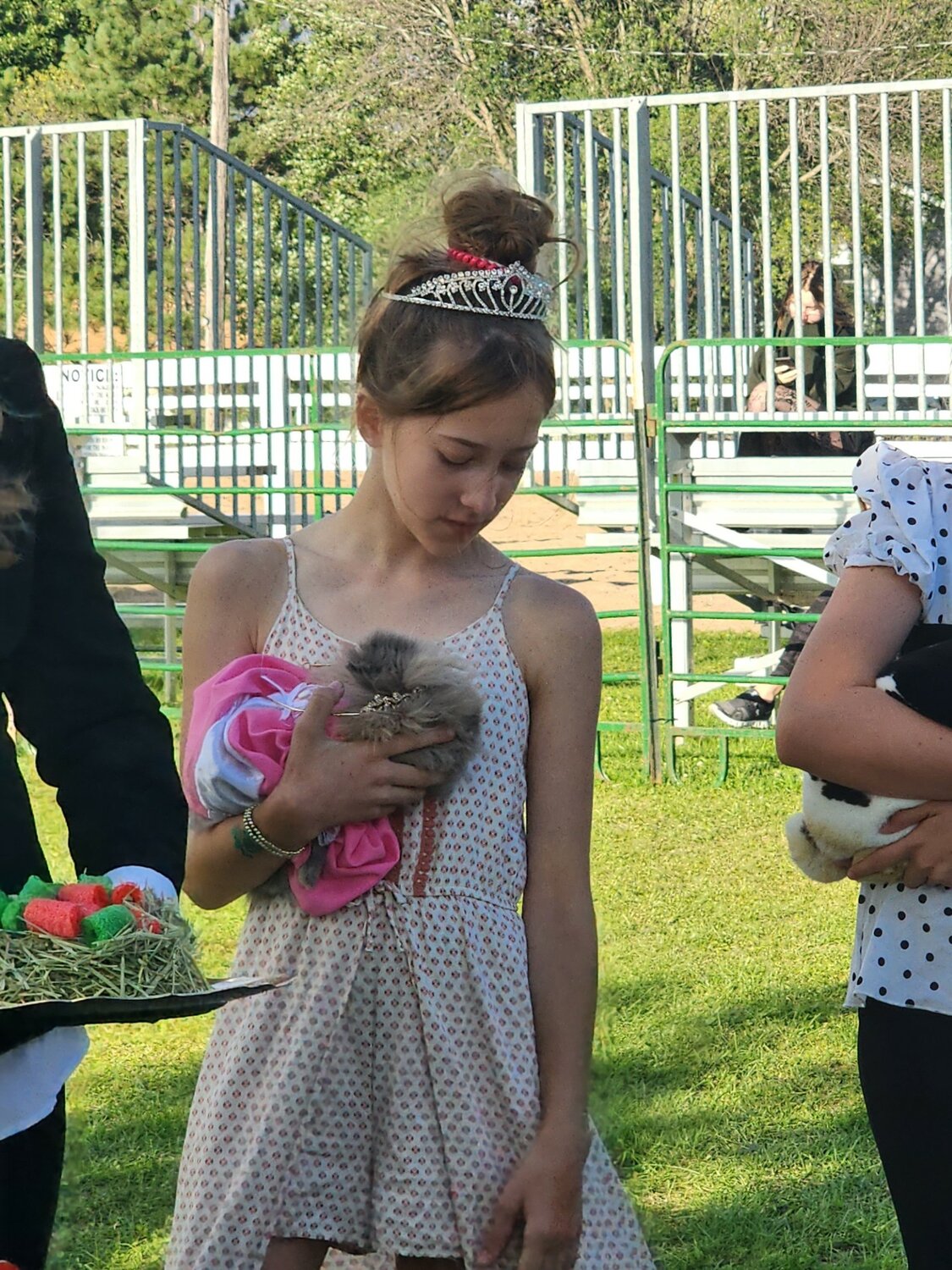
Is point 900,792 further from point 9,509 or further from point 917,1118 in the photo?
point 9,509

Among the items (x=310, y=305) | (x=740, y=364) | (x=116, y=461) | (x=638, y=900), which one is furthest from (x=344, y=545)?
(x=310, y=305)

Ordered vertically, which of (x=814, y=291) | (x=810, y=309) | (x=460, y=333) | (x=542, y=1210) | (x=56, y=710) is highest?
(x=814, y=291)

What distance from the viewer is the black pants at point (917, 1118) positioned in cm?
196

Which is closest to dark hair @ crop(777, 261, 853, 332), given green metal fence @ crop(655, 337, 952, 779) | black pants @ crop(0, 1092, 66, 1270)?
green metal fence @ crop(655, 337, 952, 779)

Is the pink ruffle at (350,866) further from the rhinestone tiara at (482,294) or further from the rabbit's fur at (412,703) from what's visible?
the rhinestone tiara at (482,294)

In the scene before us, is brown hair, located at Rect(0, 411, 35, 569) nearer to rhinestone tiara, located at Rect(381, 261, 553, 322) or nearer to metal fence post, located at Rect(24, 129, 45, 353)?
rhinestone tiara, located at Rect(381, 261, 553, 322)

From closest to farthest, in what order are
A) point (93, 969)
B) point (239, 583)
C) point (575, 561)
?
point (93, 969)
point (239, 583)
point (575, 561)

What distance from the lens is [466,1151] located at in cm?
189

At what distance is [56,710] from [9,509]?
0.66 feet

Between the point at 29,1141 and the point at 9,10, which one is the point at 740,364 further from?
the point at 9,10

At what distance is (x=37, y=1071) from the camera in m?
1.47

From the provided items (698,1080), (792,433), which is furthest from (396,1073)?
(792,433)

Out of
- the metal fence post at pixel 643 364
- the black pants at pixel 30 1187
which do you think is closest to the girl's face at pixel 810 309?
the metal fence post at pixel 643 364

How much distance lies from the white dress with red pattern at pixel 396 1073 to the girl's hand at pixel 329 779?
8 centimetres
